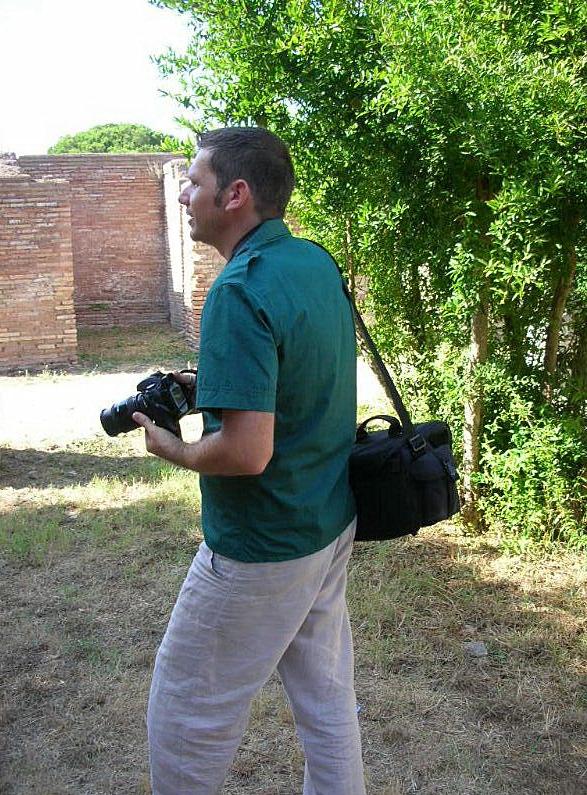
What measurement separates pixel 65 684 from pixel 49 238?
917cm

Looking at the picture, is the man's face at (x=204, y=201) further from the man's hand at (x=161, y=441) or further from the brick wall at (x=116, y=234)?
the brick wall at (x=116, y=234)

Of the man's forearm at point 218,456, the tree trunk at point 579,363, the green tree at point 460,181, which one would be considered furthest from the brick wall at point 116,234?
the man's forearm at point 218,456

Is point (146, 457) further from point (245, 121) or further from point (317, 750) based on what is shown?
point (317, 750)

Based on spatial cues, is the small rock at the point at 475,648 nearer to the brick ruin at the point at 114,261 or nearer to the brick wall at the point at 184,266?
the brick wall at the point at 184,266

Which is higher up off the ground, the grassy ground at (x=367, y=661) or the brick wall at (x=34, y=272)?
the brick wall at (x=34, y=272)

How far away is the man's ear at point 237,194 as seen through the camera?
1.87 m

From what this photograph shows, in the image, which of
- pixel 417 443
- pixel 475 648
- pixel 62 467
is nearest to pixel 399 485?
pixel 417 443

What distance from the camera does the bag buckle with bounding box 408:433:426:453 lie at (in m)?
2.10

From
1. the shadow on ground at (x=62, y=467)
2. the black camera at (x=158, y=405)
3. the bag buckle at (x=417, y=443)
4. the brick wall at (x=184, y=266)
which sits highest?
the brick wall at (x=184, y=266)

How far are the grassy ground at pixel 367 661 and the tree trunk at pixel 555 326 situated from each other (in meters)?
0.93

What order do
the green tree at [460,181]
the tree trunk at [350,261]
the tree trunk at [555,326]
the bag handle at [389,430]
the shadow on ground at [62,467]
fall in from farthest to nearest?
the shadow on ground at [62,467]
the tree trunk at [350,261]
the tree trunk at [555,326]
the green tree at [460,181]
the bag handle at [389,430]

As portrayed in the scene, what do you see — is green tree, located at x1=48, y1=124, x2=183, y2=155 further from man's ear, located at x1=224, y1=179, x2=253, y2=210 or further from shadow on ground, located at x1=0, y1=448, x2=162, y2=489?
man's ear, located at x1=224, y1=179, x2=253, y2=210

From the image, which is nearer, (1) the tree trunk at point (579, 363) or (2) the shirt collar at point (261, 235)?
(2) the shirt collar at point (261, 235)

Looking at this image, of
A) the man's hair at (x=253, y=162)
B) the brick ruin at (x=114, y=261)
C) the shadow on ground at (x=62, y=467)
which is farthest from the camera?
the brick ruin at (x=114, y=261)
